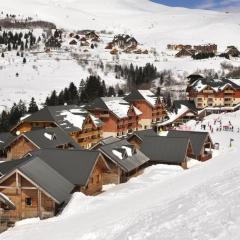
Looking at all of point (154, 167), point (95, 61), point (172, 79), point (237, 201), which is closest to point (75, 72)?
point (95, 61)

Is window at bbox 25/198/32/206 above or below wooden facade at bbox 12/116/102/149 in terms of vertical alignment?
above

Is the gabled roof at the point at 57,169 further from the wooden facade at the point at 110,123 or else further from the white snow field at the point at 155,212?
the wooden facade at the point at 110,123

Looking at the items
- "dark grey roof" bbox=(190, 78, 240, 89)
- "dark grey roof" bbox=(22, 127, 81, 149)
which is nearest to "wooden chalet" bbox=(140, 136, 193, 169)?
"dark grey roof" bbox=(22, 127, 81, 149)

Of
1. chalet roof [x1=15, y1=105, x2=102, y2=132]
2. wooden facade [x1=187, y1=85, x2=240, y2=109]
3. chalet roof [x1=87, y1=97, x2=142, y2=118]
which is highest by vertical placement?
chalet roof [x1=15, y1=105, x2=102, y2=132]

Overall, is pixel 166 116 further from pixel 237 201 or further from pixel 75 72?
pixel 237 201

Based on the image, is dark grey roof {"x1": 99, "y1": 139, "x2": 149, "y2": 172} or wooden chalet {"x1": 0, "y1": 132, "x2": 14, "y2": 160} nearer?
dark grey roof {"x1": 99, "y1": 139, "x2": 149, "y2": 172}

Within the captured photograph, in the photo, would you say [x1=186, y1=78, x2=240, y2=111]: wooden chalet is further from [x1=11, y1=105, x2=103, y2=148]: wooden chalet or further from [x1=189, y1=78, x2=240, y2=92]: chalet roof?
[x1=11, y1=105, x2=103, y2=148]: wooden chalet

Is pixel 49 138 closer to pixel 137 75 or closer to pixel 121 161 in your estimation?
pixel 121 161

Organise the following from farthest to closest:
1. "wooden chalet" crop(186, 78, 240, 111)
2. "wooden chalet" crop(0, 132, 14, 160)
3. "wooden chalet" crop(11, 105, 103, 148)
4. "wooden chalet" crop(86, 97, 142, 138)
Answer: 1. "wooden chalet" crop(186, 78, 240, 111)
2. "wooden chalet" crop(86, 97, 142, 138)
3. "wooden chalet" crop(11, 105, 103, 148)
4. "wooden chalet" crop(0, 132, 14, 160)
